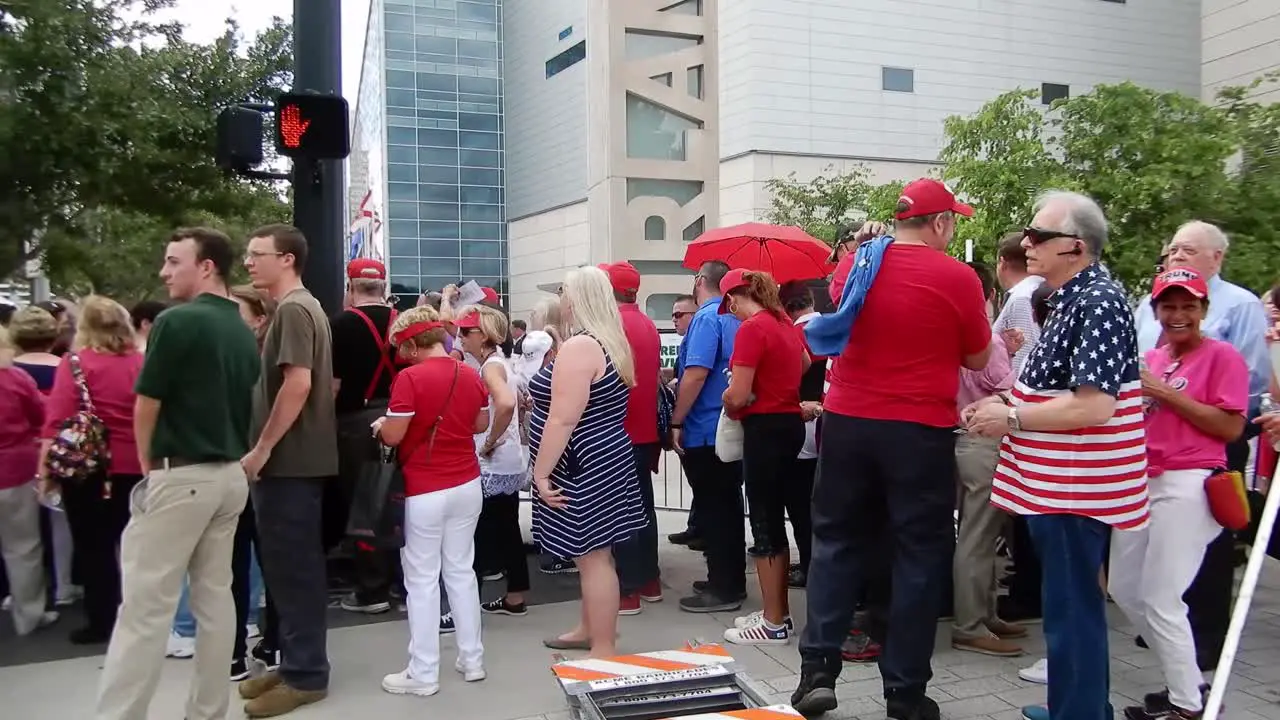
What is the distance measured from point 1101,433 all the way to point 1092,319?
41cm

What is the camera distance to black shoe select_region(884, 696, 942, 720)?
3.95m

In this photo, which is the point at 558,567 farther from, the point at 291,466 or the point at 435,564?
the point at 291,466

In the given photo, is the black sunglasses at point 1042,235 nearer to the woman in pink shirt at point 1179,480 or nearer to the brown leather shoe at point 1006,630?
the woman in pink shirt at point 1179,480

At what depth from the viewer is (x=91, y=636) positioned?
5496mm

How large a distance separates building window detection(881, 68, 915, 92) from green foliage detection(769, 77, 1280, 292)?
2058cm

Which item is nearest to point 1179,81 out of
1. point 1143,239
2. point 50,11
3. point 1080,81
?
point 1080,81

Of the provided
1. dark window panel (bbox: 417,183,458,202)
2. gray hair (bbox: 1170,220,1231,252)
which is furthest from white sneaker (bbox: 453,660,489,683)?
dark window panel (bbox: 417,183,458,202)

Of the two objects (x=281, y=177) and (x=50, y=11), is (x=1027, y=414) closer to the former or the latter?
(x=281, y=177)

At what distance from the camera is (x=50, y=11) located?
515 inches

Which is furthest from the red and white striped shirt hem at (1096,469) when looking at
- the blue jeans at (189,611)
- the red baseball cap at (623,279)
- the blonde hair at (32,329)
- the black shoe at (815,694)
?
the blonde hair at (32,329)

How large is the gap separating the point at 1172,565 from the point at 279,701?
388 cm

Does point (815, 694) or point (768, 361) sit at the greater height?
point (768, 361)

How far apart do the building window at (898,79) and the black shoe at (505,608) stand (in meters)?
37.7

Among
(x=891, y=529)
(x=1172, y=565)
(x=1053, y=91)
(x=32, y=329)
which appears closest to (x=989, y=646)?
(x=1172, y=565)
